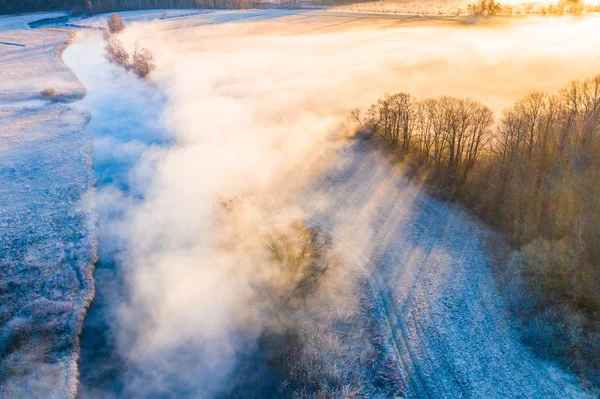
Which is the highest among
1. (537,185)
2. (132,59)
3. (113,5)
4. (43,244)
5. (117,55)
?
(113,5)

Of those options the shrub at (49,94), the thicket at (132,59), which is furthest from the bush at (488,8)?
the shrub at (49,94)

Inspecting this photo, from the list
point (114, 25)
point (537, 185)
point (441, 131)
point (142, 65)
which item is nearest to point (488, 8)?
point (441, 131)

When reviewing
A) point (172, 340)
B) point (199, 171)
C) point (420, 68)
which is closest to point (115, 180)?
point (199, 171)

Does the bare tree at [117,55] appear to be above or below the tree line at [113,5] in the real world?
below

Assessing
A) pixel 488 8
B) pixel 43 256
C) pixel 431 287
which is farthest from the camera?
pixel 488 8

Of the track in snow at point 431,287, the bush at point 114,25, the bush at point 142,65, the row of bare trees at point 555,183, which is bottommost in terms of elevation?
the track in snow at point 431,287

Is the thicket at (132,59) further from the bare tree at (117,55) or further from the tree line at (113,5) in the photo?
the tree line at (113,5)

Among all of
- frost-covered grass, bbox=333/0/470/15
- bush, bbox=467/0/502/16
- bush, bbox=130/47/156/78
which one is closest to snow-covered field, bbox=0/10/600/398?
bush, bbox=130/47/156/78

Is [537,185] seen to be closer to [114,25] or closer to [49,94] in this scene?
[49,94]
